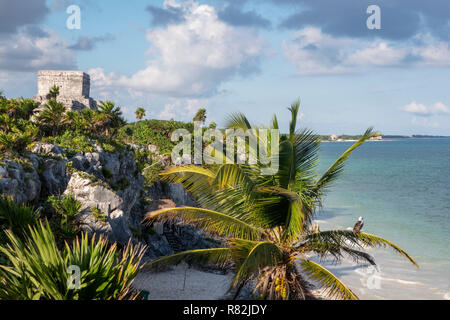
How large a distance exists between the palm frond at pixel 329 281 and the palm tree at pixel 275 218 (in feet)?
0.06

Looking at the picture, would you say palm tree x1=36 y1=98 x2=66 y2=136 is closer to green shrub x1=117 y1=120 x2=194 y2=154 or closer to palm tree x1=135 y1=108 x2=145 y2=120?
green shrub x1=117 y1=120 x2=194 y2=154

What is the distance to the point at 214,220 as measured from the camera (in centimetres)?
859

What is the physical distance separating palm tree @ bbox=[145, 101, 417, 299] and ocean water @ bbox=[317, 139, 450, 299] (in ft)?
5.84

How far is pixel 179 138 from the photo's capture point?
45406 mm

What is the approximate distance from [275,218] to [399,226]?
2820 cm

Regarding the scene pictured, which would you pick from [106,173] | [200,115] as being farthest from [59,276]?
[200,115]

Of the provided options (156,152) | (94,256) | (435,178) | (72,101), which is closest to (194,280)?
(94,256)

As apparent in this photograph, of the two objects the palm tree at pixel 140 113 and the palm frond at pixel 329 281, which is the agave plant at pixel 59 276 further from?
the palm tree at pixel 140 113

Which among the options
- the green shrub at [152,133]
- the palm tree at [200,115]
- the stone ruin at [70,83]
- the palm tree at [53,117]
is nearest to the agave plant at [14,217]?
the palm tree at [53,117]

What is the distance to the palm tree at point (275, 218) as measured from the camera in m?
8.02

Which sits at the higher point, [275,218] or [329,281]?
[275,218]

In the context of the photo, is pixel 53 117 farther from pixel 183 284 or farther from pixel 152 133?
pixel 152 133

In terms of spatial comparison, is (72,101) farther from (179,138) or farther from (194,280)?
(194,280)

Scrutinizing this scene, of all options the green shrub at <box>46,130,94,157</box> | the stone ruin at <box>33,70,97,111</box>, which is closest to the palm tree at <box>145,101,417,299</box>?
the green shrub at <box>46,130,94,157</box>
